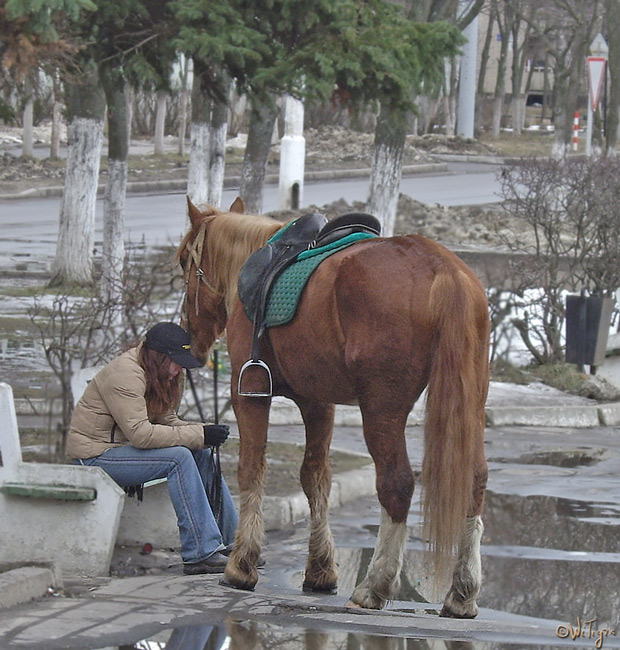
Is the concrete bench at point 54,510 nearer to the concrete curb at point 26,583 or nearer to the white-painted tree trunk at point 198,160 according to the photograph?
the concrete curb at point 26,583

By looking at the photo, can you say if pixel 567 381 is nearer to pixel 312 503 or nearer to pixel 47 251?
pixel 312 503

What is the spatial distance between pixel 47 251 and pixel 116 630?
1785cm

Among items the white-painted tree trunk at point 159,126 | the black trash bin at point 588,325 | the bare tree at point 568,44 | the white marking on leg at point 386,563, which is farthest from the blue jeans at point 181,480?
the white-painted tree trunk at point 159,126

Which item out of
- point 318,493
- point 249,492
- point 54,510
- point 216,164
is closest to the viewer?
point 249,492

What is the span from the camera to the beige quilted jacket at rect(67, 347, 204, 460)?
21.1ft

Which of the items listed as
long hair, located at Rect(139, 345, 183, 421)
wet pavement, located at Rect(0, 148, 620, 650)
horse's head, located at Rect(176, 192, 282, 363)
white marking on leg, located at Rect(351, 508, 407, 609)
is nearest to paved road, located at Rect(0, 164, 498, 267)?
wet pavement, located at Rect(0, 148, 620, 650)

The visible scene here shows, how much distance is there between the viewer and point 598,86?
67.3ft

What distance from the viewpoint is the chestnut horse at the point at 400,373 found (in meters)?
5.37

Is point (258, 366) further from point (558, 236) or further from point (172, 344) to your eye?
point (558, 236)

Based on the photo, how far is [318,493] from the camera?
6590 mm

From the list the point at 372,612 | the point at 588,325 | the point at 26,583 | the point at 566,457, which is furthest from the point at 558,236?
the point at 26,583

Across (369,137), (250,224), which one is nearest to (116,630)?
(250,224)

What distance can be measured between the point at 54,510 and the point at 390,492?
1.96 metres

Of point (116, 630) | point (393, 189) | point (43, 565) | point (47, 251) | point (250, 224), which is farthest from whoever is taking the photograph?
point (47, 251)
